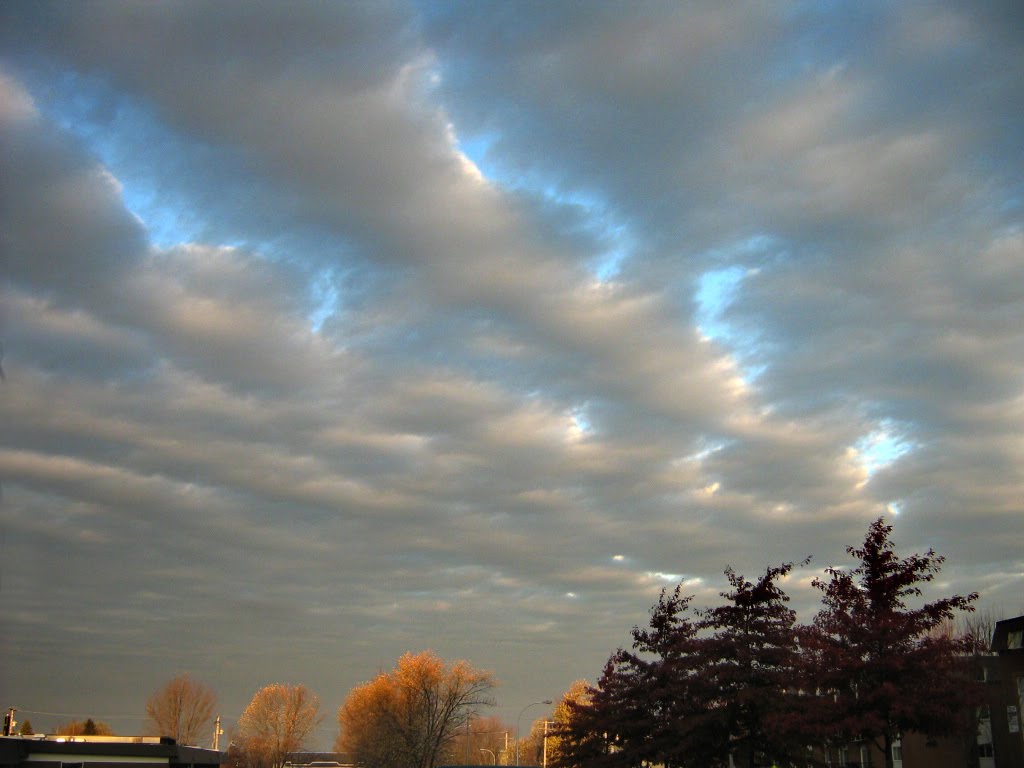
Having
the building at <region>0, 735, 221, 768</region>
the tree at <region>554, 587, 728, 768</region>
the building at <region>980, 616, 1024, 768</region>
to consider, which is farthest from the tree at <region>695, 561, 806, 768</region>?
the building at <region>980, 616, 1024, 768</region>

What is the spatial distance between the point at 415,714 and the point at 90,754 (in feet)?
272

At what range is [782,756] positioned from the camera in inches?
1121

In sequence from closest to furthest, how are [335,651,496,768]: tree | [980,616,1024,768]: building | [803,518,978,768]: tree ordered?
[803,518,978,768]: tree → [980,616,1024,768]: building → [335,651,496,768]: tree

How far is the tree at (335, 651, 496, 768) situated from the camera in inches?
4065

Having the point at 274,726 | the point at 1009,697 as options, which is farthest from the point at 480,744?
the point at 1009,697

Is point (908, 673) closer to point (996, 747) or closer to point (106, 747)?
point (106, 747)

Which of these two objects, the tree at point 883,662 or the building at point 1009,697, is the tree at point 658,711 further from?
the building at point 1009,697

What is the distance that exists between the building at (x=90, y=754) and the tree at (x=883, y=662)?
65.8 ft

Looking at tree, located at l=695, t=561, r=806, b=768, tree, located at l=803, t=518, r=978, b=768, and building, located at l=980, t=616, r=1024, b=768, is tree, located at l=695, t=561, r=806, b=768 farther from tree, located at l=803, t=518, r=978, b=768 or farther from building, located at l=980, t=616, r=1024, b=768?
building, located at l=980, t=616, r=1024, b=768

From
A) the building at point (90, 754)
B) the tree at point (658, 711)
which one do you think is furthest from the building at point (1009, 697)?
the building at point (90, 754)

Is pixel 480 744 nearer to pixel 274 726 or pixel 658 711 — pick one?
pixel 274 726

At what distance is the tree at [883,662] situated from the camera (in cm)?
2195

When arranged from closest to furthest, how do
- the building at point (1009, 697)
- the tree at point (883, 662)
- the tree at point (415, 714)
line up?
the tree at point (883, 662), the building at point (1009, 697), the tree at point (415, 714)

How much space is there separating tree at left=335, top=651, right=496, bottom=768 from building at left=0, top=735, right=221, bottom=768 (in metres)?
72.4
